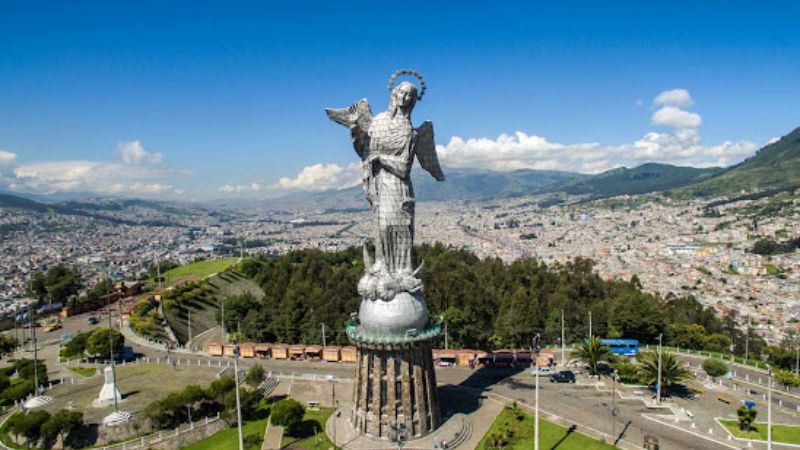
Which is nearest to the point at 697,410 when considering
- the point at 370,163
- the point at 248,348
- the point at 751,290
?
the point at 370,163

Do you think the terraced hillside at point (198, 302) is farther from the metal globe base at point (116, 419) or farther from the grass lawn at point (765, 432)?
the grass lawn at point (765, 432)

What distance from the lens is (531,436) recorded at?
3122 cm

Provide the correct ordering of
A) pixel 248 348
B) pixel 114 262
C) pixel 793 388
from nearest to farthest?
pixel 793 388, pixel 248 348, pixel 114 262

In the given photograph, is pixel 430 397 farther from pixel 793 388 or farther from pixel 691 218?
pixel 691 218

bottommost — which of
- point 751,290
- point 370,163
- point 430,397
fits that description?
point 751,290

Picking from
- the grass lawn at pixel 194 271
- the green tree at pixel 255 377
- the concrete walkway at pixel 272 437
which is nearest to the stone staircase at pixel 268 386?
the green tree at pixel 255 377

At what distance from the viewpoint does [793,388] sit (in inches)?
1507

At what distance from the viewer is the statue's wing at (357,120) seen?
30609mm

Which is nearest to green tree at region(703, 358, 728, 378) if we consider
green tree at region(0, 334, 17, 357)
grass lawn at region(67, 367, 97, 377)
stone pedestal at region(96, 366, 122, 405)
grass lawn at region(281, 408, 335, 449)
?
grass lawn at region(281, 408, 335, 449)

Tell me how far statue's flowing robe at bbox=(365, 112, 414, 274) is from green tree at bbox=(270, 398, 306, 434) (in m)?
10.1

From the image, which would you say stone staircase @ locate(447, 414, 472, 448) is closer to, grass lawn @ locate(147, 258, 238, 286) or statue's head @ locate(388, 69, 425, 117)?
statue's head @ locate(388, 69, 425, 117)

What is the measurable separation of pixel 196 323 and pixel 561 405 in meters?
45.4

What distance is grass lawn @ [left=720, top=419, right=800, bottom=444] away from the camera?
30.4 metres

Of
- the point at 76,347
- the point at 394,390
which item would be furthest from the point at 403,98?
the point at 76,347
